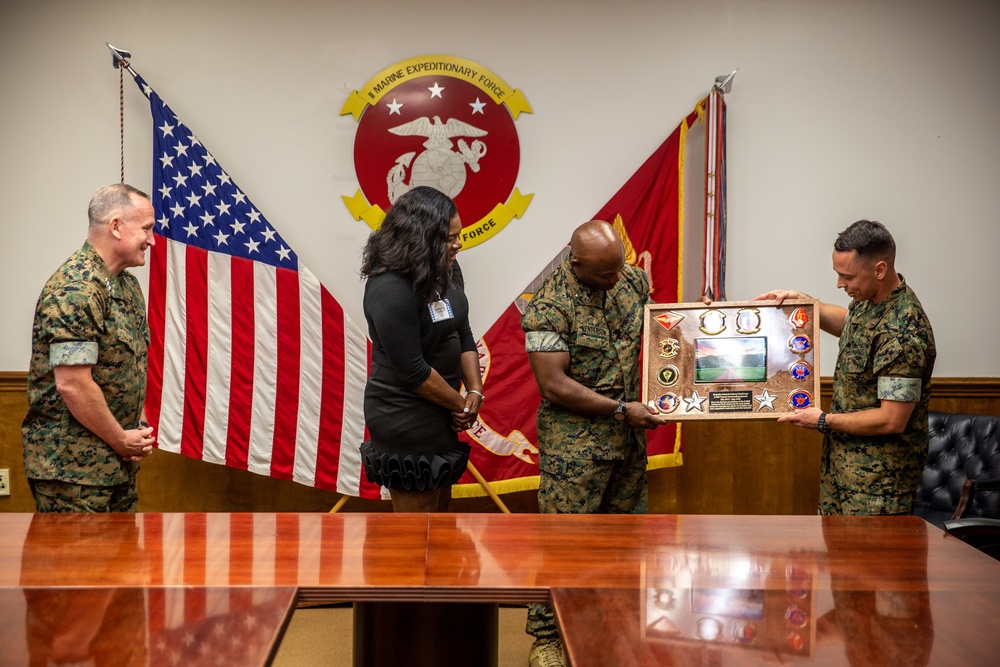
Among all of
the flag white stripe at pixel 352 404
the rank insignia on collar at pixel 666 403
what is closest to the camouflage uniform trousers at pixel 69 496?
the flag white stripe at pixel 352 404

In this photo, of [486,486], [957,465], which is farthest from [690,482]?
[957,465]

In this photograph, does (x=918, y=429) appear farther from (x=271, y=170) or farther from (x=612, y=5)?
(x=271, y=170)

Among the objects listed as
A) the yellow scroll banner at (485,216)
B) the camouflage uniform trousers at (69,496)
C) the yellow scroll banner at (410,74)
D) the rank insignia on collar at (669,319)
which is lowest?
the camouflage uniform trousers at (69,496)

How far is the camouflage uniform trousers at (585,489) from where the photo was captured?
2.76 m

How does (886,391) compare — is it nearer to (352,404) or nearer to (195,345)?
(352,404)

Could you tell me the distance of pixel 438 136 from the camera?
383 cm

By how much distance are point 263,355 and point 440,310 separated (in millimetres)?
1444

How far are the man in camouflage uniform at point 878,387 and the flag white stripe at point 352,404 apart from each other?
6.22 ft

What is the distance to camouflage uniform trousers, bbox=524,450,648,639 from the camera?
2758 mm

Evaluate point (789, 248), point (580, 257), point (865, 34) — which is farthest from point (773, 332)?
point (865, 34)

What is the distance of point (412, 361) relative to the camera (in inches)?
94.9

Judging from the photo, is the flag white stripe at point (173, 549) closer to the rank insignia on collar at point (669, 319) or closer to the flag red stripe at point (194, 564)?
the flag red stripe at point (194, 564)

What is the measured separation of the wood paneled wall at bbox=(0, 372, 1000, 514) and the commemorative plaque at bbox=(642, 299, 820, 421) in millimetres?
1086

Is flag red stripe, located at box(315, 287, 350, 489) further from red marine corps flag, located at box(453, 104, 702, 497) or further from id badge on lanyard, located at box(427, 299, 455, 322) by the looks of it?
id badge on lanyard, located at box(427, 299, 455, 322)
